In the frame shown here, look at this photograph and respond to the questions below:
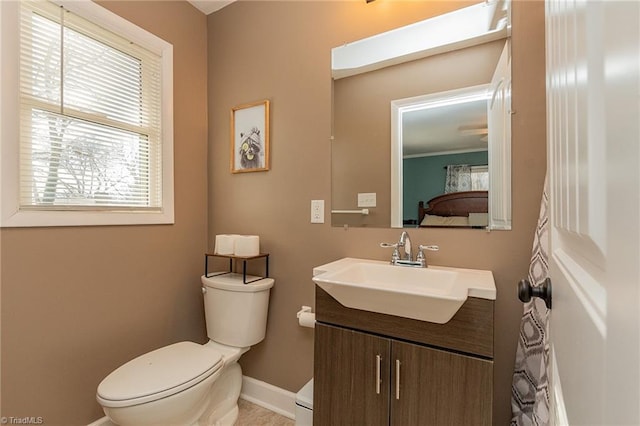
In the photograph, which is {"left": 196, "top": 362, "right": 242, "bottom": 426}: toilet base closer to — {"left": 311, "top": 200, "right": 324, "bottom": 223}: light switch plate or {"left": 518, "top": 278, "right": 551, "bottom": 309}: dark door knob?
{"left": 311, "top": 200, "right": 324, "bottom": 223}: light switch plate

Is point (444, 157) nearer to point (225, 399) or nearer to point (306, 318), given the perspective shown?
point (306, 318)

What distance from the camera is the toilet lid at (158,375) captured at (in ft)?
3.83

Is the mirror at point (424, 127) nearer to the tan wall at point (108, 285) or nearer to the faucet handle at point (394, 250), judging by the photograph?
the faucet handle at point (394, 250)

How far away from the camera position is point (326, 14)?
5.41ft

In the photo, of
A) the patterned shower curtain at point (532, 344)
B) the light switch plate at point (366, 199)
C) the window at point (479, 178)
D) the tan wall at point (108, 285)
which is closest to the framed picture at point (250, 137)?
the tan wall at point (108, 285)

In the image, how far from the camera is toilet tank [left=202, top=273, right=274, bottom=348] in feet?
5.53

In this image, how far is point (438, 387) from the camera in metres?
1.04

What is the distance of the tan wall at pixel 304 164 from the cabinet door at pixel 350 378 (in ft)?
1.48

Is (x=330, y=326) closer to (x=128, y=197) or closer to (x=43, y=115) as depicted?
(x=128, y=197)

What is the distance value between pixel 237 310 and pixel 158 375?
1.61 ft

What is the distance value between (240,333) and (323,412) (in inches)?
26.1

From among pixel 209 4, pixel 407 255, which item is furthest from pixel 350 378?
pixel 209 4

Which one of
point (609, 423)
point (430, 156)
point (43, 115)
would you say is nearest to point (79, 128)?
point (43, 115)

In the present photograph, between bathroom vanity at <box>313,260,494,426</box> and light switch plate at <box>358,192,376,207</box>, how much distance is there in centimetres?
54
